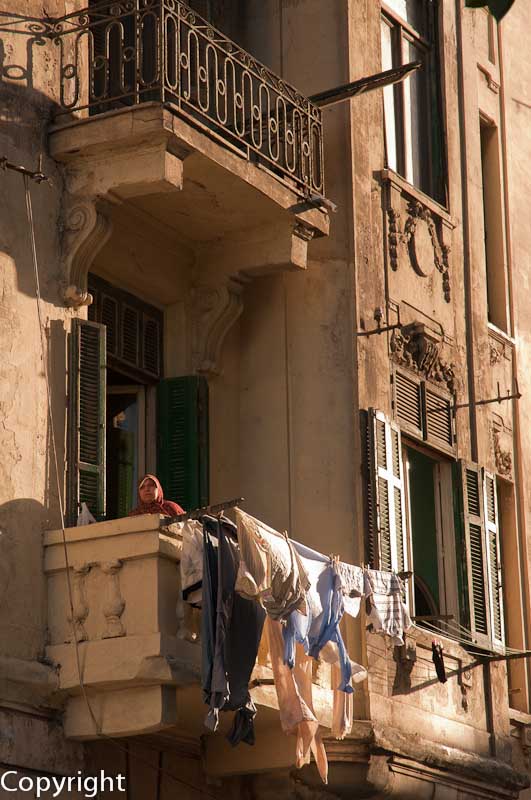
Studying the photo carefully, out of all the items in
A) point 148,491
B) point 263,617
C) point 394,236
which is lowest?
point 263,617

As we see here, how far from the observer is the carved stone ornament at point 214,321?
598 inches

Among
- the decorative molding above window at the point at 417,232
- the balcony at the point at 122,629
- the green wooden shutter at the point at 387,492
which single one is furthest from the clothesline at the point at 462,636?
the balcony at the point at 122,629

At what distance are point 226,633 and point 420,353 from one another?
5091 millimetres

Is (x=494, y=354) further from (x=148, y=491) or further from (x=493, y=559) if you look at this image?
(x=148, y=491)

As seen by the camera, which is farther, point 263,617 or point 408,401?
point 408,401

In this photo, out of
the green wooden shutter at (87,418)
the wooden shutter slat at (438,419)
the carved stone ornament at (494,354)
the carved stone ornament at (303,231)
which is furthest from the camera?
the carved stone ornament at (494,354)

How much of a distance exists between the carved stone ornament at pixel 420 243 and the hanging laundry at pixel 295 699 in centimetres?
474

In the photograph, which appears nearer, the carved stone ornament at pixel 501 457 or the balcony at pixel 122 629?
the balcony at pixel 122 629

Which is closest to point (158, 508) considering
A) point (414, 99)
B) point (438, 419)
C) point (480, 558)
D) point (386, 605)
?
point (386, 605)

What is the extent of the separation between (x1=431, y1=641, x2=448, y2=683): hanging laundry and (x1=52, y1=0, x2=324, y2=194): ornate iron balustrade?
4116mm

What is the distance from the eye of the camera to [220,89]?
14383 mm

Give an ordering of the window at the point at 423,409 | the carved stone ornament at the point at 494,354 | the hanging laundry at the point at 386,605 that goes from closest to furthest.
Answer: the hanging laundry at the point at 386,605 < the window at the point at 423,409 < the carved stone ornament at the point at 494,354

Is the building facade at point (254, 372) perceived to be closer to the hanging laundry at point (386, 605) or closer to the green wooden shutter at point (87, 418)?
the green wooden shutter at point (87, 418)

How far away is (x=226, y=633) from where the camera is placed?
1209 centimetres
